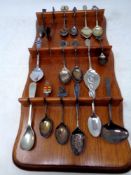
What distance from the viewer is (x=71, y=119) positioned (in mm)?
766

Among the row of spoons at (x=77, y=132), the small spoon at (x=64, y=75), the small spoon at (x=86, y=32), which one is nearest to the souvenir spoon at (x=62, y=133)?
the row of spoons at (x=77, y=132)

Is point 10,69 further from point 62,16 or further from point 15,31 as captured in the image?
point 62,16

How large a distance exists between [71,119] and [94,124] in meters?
0.09

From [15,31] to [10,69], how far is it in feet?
0.77

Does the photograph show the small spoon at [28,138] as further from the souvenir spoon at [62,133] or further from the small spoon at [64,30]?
the small spoon at [64,30]

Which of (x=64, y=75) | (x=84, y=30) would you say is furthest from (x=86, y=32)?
(x=64, y=75)

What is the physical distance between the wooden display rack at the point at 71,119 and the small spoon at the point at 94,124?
0.05 feet

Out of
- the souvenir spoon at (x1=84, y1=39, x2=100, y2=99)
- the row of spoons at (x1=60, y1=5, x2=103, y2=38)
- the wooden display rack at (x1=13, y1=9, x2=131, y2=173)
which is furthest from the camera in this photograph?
the row of spoons at (x1=60, y1=5, x2=103, y2=38)

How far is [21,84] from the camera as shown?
88cm

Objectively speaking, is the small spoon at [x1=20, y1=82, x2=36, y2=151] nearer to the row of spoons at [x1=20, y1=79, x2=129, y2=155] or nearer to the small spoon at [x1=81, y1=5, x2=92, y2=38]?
the row of spoons at [x1=20, y1=79, x2=129, y2=155]

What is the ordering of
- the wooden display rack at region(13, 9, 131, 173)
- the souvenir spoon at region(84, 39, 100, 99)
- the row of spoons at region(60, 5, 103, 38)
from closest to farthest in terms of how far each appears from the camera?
the wooden display rack at region(13, 9, 131, 173)
the souvenir spoon at region(84, 39, 100, 99)
the row of spoons at region(60, 5, 103, 38)

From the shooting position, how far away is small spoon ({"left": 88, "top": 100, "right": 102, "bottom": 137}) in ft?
2.39

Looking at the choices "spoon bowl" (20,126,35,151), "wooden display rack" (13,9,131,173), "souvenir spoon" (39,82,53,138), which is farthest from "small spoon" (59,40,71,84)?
"spoon bowl" (20,126,35,151)

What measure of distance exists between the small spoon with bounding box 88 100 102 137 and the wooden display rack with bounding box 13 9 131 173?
0.02m
